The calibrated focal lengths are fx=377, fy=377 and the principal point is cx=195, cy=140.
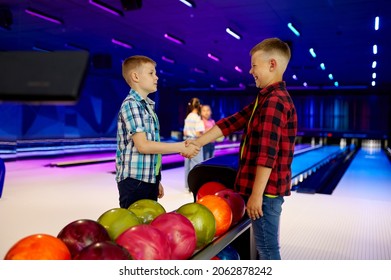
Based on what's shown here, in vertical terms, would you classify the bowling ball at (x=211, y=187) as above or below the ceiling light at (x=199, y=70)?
below

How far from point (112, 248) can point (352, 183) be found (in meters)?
5.80

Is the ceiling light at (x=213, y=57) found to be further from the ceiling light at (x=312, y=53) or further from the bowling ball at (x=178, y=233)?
the bowling ball at (x=178, y=233)

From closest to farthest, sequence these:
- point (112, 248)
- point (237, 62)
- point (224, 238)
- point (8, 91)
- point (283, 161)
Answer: point (8, 91) < point (112, 248) < point (283, 161) < point (224, 238) < point (237, 62)

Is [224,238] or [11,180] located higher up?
[224,238]

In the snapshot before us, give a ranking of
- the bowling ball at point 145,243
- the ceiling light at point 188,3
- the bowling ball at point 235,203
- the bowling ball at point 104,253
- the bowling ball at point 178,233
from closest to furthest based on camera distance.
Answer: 1. the bowling ball at point 104,253
2. the bowling ball at point 145,243
3. the bowling ball at point 178,233
4. the bowling ball at point 235,203
5. the ceiling light at point 188,3

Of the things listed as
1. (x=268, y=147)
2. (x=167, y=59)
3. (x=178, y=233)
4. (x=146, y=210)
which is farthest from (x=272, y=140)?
(x=167, y=59)

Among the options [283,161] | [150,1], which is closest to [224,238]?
[283,161]

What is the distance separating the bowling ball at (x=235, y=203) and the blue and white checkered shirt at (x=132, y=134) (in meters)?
0.38

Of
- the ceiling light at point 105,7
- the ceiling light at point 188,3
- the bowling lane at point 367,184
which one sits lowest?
the bowling lane at point 367,184

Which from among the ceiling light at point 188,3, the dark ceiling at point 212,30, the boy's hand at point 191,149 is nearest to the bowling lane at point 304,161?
the dark ceiling at point 212,30

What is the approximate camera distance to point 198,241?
159 cm

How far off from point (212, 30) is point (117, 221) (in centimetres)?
660

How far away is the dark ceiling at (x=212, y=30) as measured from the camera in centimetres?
600
